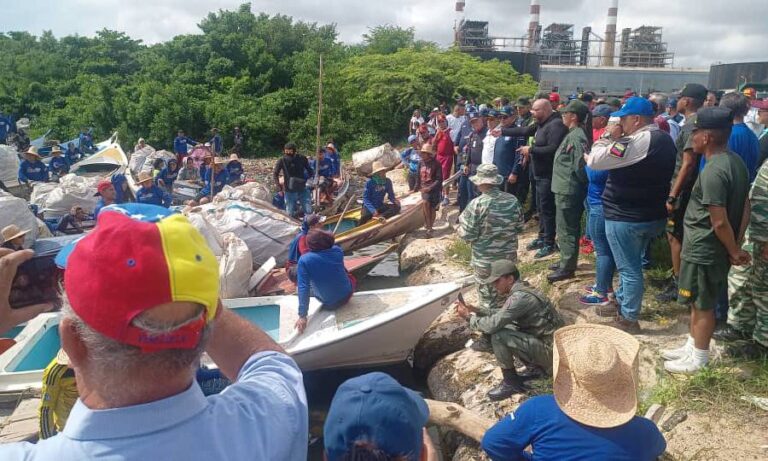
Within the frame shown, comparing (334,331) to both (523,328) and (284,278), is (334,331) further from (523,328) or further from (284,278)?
(284,278)

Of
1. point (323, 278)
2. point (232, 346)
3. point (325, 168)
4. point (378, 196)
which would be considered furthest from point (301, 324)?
point (325, 168)

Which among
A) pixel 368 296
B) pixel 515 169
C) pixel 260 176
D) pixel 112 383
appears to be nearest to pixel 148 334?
pixel 112 383

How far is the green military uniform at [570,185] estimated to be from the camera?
4.88m

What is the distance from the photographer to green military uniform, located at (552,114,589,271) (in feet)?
16.0

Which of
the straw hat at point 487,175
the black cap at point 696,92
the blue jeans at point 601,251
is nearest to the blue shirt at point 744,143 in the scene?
the blue jeans at point 601,251

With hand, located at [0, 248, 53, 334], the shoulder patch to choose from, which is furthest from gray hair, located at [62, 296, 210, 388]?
the shoulder patch

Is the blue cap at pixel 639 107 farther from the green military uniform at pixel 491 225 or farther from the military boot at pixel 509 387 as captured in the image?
the military boot at pixel 509 387

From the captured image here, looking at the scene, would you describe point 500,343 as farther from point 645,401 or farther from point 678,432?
point 678,432

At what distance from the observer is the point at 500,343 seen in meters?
3.90

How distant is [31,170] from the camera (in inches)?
472

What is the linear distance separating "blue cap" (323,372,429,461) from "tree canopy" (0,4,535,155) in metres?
17.9

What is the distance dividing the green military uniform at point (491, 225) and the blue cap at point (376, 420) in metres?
2.93

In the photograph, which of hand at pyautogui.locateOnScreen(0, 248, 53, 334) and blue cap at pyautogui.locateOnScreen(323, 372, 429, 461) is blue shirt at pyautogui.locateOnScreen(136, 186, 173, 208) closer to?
hand at pyautogui.locateOnScreen(0, 248, 53, 334)

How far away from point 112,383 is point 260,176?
48.9 ft
